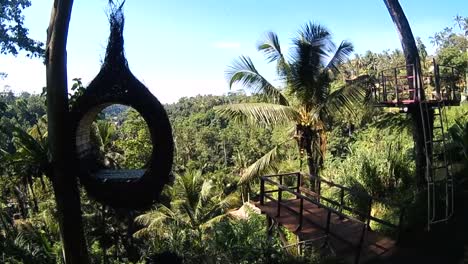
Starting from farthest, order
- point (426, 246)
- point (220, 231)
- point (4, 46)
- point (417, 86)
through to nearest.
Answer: point (4, 46) < point (220, 231) < point (417, 86) < point (426, 246)

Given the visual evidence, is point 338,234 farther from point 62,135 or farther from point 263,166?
point 62,135

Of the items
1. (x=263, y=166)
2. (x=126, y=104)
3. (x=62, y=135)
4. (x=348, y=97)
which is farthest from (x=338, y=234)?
(x=62, y=135)

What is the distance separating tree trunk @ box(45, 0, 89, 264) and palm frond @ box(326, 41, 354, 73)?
332 inches

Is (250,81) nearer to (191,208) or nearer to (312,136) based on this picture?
(312,136)

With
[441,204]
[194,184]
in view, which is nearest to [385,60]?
[194,184]

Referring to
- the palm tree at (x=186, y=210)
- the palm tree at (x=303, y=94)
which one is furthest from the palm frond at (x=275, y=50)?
the palm tree at (x=186, y=210)

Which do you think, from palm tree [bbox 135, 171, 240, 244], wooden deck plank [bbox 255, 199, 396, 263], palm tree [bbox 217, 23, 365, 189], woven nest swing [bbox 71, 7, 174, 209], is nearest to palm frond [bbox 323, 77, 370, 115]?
palm tree [bbox 217, 23, 365, 189]

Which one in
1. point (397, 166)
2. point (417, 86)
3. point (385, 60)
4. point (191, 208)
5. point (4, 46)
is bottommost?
point (191, 208)

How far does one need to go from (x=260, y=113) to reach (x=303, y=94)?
163 cm

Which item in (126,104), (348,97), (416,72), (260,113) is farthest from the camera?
(260,113)

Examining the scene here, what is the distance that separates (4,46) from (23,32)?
0.55m

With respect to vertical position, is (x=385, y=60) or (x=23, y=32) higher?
(x=385, y=60)

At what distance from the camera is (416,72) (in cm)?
804

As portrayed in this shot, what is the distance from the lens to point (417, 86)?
790cm
